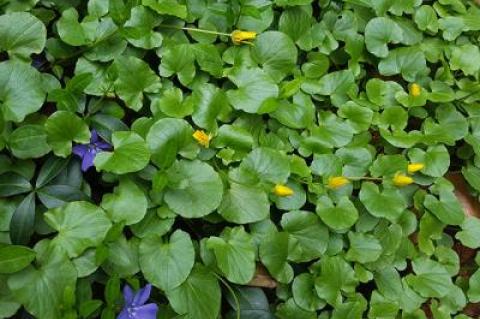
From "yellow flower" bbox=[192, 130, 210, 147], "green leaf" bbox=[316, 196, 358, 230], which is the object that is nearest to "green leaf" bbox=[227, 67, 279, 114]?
"yellow flower" bbox=[192, 130, 210, 147]

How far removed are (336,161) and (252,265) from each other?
0.39m

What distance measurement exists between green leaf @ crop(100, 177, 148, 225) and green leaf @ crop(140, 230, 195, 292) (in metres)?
0.06

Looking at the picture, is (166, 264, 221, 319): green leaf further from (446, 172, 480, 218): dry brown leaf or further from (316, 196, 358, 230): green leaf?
(446, 172, 480, 218): dry brown leaf

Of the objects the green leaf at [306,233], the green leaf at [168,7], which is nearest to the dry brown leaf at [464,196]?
the green leaf at [306,233]

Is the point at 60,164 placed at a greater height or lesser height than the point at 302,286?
greater

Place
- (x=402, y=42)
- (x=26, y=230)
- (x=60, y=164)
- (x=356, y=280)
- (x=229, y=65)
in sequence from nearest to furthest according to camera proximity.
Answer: (x=26, y=230) → (x=60, y=164) → (x=356, y=280) → (x=229, y=65) → (x=402, y=42)

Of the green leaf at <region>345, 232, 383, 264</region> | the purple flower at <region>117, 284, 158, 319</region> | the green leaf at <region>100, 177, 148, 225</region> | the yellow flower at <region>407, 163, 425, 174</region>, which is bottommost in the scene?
the green leaf at <region>345, 232, 383, 264</region>

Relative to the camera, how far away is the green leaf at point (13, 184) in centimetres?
125

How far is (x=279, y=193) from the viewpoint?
1384mm

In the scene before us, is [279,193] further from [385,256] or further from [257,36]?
[257,36]

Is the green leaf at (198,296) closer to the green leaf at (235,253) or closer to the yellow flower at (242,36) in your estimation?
the green leaf at (235,253)

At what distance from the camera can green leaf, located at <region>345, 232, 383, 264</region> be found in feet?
4.76

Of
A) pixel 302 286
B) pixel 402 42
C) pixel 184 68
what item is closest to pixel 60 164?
pixel 184 68

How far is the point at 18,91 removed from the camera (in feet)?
Answer: 4.27
